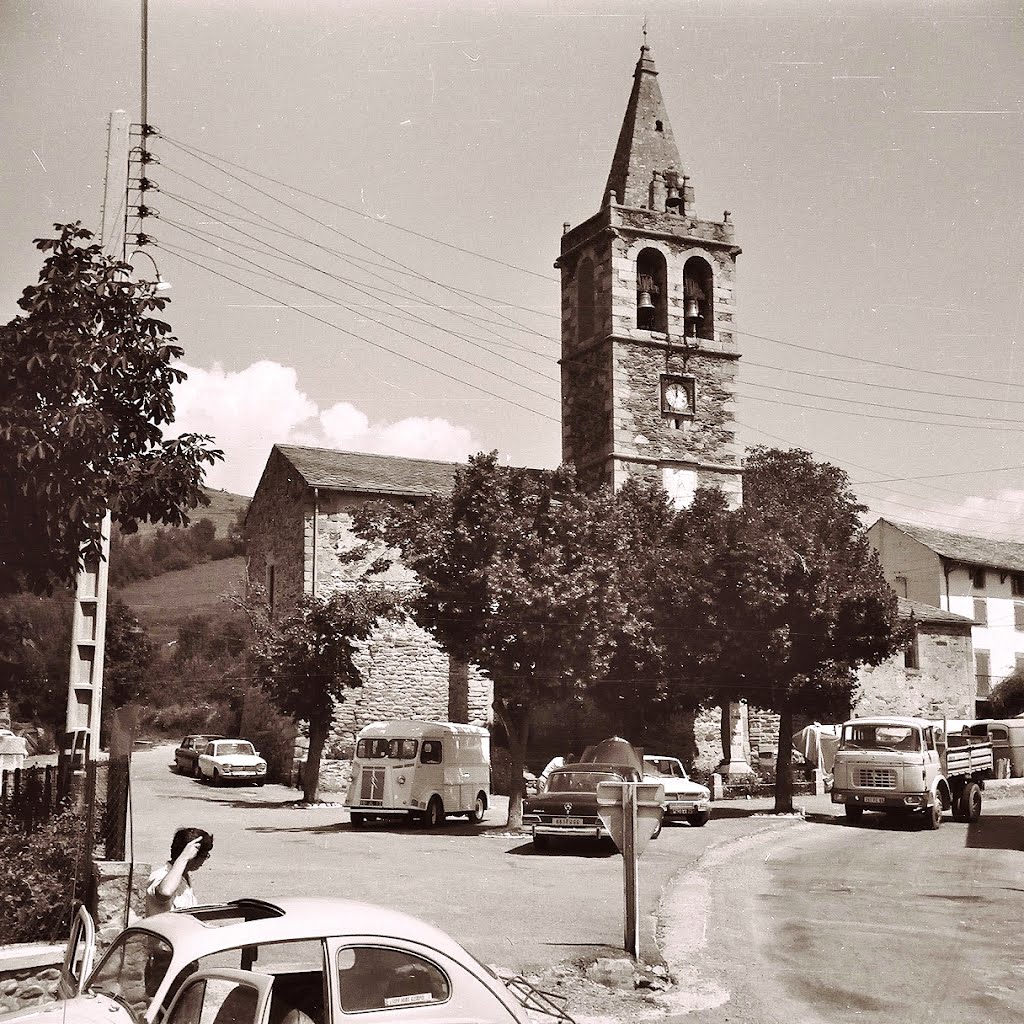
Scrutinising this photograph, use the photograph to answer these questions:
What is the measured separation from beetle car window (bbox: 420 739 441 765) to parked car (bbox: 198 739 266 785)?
12.7 metres

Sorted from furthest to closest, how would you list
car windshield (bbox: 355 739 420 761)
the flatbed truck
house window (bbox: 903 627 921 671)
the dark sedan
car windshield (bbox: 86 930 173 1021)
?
house window (bbox: 903 627 921 671) < car windshield (bbox: 355 739 420 761) < the flatbed truck < the dark sedan < car windshield (bbox: 86 930 173 1021)

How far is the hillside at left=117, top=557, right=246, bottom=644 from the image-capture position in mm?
82438

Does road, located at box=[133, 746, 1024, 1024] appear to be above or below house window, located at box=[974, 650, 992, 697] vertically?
below

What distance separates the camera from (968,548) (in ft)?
180

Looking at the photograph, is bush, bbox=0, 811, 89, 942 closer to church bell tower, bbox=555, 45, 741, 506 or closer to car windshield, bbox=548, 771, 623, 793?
car windshield, bbox=548, 771, 623, 793

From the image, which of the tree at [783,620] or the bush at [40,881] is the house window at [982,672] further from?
the bush at [40,881]

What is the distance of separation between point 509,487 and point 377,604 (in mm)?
4588

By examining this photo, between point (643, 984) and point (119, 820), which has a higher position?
point (119, 820)

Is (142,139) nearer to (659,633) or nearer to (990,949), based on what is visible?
(990,949)

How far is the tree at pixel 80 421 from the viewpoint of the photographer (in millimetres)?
9125

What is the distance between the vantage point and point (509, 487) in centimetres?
2419

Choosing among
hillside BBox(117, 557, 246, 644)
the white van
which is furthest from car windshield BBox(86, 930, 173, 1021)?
hillside BBox(117, 557, 246, 644)

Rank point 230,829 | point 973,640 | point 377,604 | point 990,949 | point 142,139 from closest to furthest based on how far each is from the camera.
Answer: point 990,949
point 142,139
point 230,829
point 377,604
point 973,640

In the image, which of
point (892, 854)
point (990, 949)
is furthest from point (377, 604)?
Result: point (990, 949)
